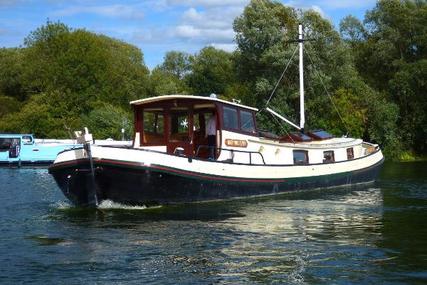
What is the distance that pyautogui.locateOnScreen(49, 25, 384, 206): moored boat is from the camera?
63.7ft

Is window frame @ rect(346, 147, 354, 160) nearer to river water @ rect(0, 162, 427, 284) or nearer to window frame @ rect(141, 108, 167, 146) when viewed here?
river water @ rect(0, 162, 427, 284)

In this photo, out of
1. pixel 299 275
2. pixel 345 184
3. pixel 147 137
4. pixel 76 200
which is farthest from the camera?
pixel 345 184

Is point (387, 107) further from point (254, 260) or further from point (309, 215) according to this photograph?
point (254, 260)

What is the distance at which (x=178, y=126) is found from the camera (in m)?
22.9

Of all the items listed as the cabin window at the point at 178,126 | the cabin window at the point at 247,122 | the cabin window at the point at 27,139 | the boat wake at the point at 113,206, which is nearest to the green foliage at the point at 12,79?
the cabin window at the point at 27,139

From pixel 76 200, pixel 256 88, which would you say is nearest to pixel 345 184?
pixel 76 200

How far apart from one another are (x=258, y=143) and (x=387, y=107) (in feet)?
107

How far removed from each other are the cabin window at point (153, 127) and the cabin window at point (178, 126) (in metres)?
0.36

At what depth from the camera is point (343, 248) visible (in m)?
14.2

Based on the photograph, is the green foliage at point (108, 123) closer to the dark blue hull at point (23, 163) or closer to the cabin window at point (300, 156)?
the dark blue hull at point (23, 163)

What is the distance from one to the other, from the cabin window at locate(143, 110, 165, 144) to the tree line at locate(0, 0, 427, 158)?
17.9m

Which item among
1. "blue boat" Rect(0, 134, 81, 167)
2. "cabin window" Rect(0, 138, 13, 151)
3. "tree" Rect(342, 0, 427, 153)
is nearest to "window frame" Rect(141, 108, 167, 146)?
"blue boat" Rect(0, 134, 81, 167)

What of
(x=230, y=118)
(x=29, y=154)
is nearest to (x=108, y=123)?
(x=29, y=154)

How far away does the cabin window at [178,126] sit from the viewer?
22766 millimetres
